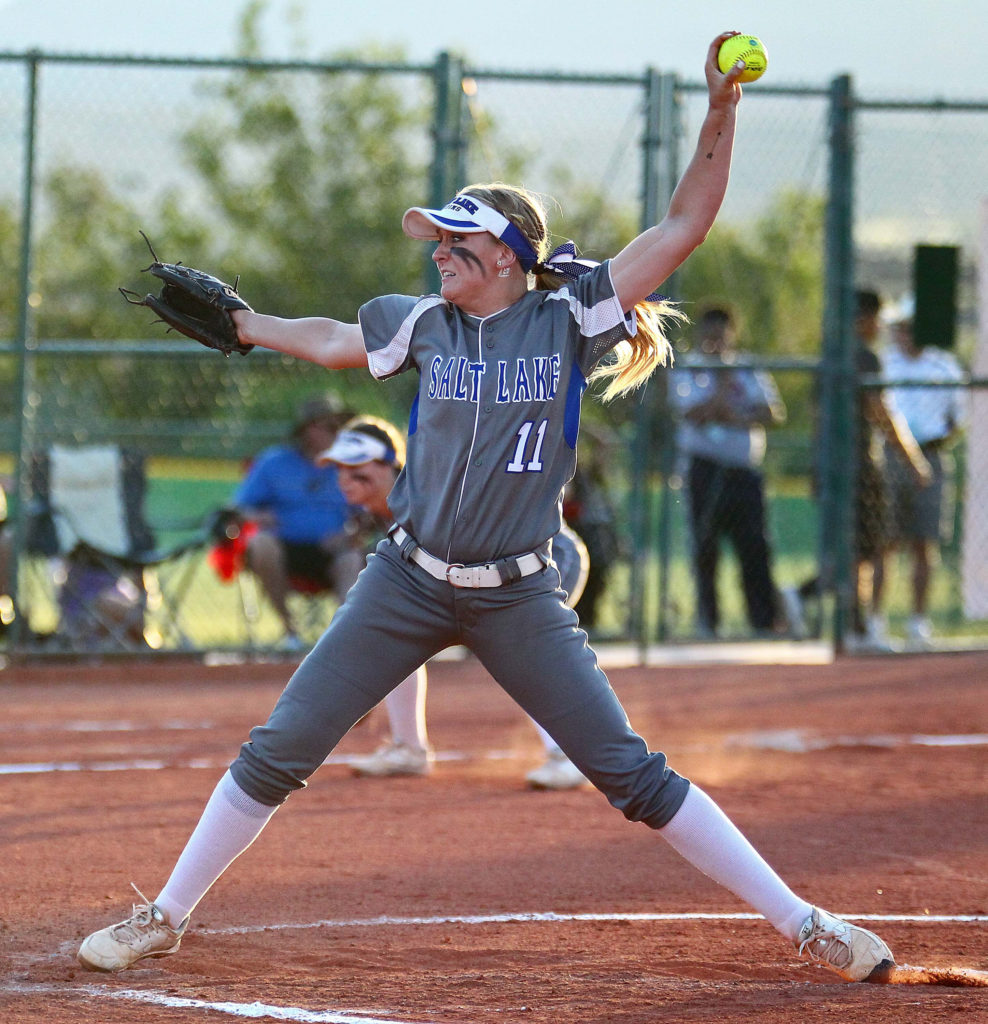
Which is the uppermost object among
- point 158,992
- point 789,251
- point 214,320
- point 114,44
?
point 114,44

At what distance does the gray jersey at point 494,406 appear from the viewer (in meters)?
3.76

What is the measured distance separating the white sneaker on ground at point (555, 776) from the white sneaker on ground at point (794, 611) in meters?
4.21

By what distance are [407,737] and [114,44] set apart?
175 ft

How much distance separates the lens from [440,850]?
5.23 metres

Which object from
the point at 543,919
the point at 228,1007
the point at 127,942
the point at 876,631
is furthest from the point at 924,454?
the point at 228,1007

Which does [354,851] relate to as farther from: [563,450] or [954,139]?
[954,139]

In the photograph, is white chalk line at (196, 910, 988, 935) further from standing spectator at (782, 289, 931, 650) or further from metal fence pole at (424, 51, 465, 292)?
standing spectator at (782, 289, 931, 650)

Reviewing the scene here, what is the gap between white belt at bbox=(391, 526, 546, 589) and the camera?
3.76 metres

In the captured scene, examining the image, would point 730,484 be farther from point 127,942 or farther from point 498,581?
point 127,942

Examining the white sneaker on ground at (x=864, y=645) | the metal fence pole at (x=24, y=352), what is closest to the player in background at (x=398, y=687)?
the metal fence pole at (x=24, y=352)

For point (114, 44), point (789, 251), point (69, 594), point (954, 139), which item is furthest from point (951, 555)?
point (114, 44)

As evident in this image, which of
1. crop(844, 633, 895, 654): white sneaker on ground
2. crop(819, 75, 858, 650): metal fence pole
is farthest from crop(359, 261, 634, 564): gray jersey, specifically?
crop(844, 633, 895, 654): white sneaker on ground

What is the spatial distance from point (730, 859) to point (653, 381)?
19.6 feet

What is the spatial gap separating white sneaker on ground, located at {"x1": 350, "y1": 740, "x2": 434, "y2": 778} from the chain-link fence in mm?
2908
